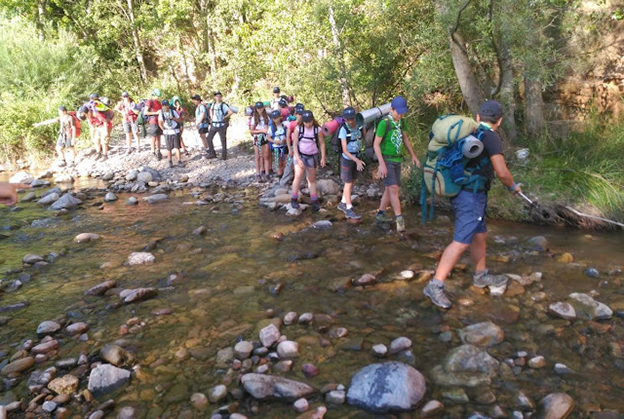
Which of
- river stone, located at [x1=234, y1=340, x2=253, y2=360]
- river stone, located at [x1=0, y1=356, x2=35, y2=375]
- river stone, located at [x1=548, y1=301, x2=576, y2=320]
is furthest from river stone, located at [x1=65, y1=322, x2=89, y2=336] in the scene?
river stone, located at [x1=548, y1=301, x2=576, y2=320]

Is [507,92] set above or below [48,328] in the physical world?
above

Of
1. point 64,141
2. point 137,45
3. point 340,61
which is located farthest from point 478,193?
point 137,45

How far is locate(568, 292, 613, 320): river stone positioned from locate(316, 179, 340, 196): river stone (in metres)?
6.07

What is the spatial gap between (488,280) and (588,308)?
3.34 feet

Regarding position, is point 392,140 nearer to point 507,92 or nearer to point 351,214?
point 351,214

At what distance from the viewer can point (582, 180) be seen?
8234 millimetres

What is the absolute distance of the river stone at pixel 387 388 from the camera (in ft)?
11.5

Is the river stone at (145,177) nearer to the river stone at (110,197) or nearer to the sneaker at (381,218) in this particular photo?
the river stone at (110,197)

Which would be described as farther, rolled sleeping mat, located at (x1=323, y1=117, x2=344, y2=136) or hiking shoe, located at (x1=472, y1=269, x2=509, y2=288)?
rolled sleeping mat, located at (x1=323, y1=117, x2=344, y2=136)

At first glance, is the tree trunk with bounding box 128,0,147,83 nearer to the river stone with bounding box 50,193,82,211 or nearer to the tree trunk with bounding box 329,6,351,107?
the river stone with bounding box 50,193,82,211

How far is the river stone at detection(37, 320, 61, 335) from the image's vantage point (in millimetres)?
4777

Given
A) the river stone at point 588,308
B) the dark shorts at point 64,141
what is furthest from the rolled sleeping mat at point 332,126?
the dark shorts at point 64,141

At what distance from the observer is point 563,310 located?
188 inches

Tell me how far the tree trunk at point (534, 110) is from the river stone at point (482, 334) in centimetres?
688
